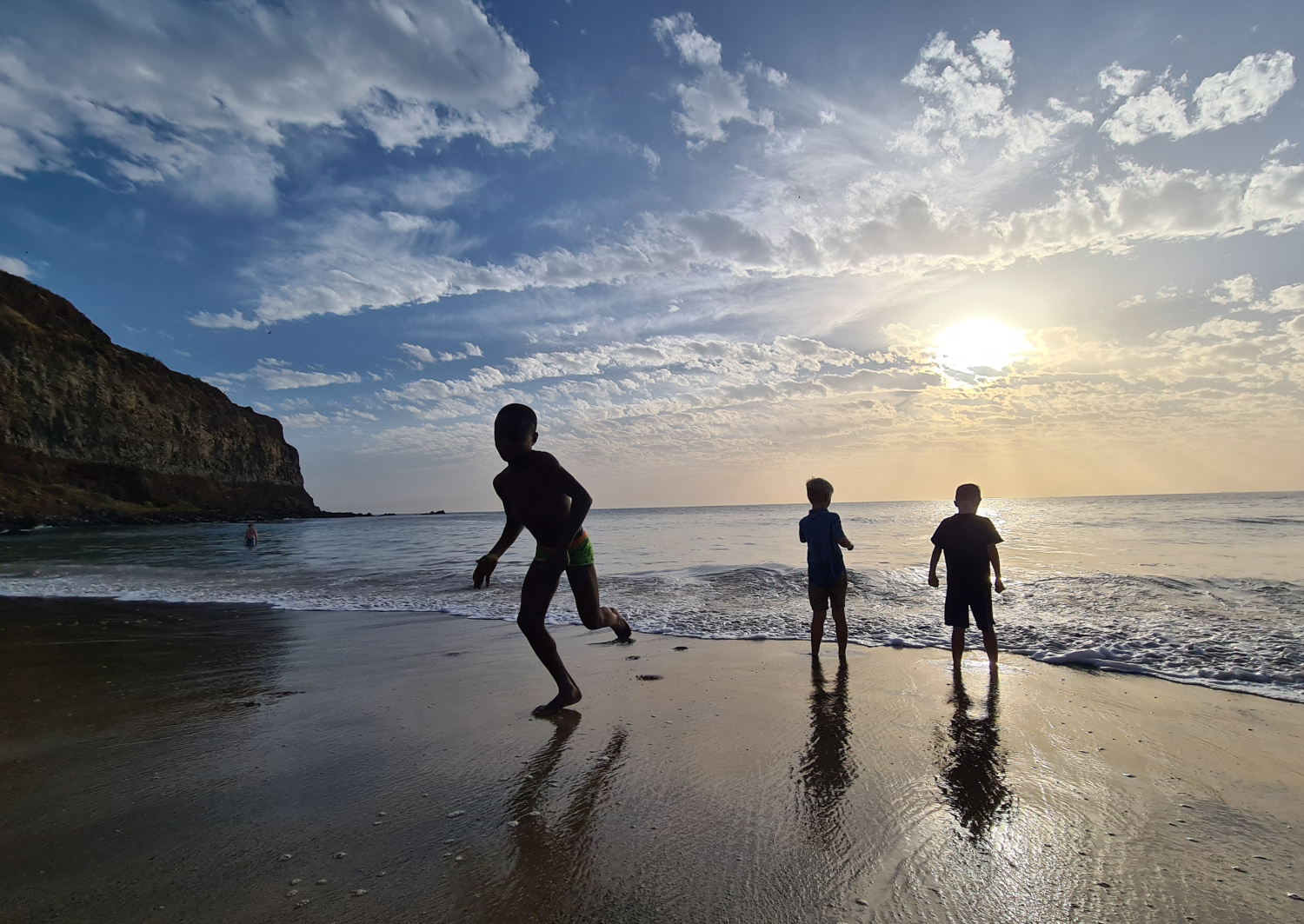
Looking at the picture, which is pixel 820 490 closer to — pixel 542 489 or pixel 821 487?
pixel 821 487

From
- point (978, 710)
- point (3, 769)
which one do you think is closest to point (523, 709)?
point (3, 769)

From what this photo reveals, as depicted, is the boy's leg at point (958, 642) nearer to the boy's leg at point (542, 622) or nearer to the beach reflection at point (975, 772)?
the beach reflection at point (975, 772)

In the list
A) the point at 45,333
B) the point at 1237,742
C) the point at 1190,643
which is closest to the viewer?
the point at 1237,742

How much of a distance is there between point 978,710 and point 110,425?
68158 mm

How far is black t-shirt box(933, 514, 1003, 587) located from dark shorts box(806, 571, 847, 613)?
93cm

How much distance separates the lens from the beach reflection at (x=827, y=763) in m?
2.56

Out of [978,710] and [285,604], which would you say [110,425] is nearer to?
[285,604]

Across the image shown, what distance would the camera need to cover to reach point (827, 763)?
124 inches

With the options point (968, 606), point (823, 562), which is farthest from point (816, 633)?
point (968, 606)

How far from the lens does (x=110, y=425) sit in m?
51.2

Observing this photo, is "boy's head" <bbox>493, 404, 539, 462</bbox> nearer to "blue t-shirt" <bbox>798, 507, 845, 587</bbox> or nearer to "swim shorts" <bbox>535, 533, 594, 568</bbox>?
"swim shorts" <bbox>535, 533, 594, 568</bbox>

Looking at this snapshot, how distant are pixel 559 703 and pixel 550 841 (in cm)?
175

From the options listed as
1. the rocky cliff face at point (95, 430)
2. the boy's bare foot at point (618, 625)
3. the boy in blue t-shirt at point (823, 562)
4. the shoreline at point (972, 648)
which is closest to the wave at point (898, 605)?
the shoreline at point (972, 648)

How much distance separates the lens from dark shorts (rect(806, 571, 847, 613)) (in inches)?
225
